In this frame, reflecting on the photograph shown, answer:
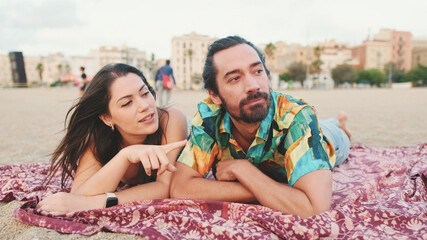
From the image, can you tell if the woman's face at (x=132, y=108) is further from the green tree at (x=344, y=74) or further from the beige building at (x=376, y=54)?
the beige building at (x=376, y=54)

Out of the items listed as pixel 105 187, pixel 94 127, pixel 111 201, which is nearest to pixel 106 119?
pixel 94 127

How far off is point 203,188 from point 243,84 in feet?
2.81

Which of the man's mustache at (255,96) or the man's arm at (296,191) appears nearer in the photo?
the man's arm at (296,191)

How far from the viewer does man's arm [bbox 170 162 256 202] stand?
246cm

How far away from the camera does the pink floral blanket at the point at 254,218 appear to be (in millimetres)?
1980

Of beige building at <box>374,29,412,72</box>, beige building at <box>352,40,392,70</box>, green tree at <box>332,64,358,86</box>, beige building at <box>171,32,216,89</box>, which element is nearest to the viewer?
green tree at <box>332,64,358,86</box>

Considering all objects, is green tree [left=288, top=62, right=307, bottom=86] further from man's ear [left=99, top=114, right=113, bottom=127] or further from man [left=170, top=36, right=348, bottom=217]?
man's ear [left=99, top=114, right=113, bottom=127]

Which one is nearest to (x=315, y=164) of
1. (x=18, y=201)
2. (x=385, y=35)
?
(x=18, y=201)

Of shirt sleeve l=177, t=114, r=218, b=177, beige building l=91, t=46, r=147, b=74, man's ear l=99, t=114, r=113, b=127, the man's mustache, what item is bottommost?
shirt sleeve l=177, t=114, r=218, b=177

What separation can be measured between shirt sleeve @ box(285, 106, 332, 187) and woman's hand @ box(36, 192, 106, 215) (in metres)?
1.44

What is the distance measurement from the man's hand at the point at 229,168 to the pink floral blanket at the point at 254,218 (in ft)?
0.72

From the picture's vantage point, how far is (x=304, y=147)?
221 cm

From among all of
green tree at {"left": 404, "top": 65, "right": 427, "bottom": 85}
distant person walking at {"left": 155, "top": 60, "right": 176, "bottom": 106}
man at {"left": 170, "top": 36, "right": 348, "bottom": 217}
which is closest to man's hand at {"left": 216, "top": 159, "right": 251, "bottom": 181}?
man at {"left": 170, "top": 36, "right": 348, "bottom": 217}

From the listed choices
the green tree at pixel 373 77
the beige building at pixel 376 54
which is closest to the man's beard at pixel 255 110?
the green tree at pixel 373 77
